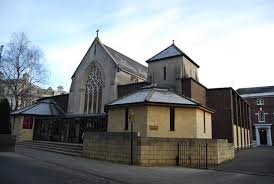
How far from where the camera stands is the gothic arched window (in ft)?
110

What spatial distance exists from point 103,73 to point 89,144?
51.0ft

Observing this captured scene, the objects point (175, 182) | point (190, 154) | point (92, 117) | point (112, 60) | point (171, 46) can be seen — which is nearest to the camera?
point (175, 182)

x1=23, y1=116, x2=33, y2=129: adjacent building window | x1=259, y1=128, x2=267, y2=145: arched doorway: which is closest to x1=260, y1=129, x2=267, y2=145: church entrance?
x1=259, y1=128, x2=267, y2=145: arched doorway

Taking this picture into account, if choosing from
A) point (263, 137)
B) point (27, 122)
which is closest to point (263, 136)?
point (263, 137)

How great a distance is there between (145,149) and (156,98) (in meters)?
5.40

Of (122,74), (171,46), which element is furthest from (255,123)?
(122,74)

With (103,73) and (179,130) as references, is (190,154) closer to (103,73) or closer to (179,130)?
(179,130)

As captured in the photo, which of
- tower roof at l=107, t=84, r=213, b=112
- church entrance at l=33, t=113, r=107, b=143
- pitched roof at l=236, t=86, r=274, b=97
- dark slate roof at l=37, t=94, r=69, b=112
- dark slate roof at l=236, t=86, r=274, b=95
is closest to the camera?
tower roof at l=107, t=84, r=213, b=112

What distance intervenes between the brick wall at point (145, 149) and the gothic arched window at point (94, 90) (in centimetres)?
1452

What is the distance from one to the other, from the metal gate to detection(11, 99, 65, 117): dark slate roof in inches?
927

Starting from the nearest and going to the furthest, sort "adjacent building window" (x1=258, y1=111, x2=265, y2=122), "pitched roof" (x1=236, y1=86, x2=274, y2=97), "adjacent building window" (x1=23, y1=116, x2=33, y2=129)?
"adjacent building window" (x1=23, y1=116, x2=33, y2=129)
"adjacent building window" (x1=258, y1=111, x2=265, y2=122)
"pitched roof" (x1=236, y1=86, x2=274, y2=97)

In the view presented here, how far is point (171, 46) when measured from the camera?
34875 millimetres

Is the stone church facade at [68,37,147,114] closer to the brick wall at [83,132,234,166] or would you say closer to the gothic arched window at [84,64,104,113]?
the gothic arched window at [84,64,104,113]

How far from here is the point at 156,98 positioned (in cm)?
2030
